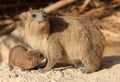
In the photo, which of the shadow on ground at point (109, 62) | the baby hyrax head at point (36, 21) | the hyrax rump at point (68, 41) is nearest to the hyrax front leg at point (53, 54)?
the hyrax rump at point (68, 41)

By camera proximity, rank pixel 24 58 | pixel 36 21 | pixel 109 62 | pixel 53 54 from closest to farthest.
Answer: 1. pixel 36 21
2. pixel 53 54
3. pixel 24 58
4. pixel 109 62

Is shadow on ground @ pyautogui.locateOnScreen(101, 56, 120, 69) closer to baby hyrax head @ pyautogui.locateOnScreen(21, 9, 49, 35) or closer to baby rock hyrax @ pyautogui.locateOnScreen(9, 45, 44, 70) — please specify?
baby rock hyrax @ pyautogui.locateOnScreen(9, 45, 44, 70)

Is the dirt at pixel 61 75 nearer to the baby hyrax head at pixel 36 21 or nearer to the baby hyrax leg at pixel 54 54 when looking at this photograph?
the baby hyrax leg at pixel 54 54

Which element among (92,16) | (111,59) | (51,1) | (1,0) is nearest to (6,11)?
(1,0)

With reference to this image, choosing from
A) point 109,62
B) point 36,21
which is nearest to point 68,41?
point 36,21

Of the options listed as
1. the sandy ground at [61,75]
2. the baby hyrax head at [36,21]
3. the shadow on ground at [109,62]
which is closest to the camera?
the baby hyrax head at [36,21]

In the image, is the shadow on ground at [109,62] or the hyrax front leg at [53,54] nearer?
the hyrax front leg at [53,54]

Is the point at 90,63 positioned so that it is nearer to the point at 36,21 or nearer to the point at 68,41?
the point at 68,41
